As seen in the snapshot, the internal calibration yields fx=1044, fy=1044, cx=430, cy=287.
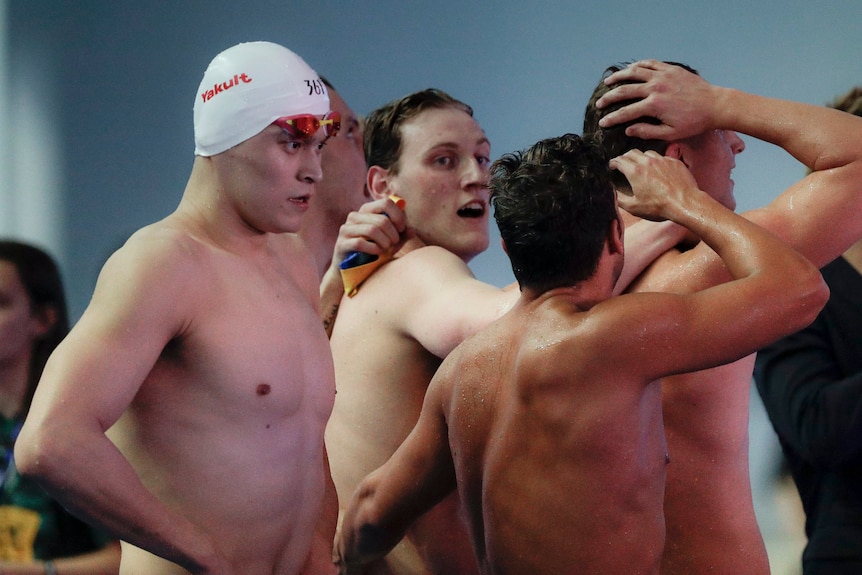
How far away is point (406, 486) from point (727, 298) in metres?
0.70

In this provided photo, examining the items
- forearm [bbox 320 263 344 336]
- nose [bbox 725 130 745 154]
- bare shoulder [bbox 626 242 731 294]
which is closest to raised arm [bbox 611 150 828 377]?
bare shoulder [bbox 626 242 731 294]

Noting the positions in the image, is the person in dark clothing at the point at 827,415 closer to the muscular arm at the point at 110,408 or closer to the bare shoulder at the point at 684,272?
the bare shoulder at the point at 684,272

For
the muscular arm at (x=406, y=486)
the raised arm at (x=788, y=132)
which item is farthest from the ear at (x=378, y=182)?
the muscular arm at (x=406, y=486)

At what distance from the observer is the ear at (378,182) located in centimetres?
286

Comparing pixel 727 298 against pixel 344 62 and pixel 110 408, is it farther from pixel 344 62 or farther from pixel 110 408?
pixel 344 62

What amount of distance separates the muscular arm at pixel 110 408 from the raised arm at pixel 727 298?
799 mm

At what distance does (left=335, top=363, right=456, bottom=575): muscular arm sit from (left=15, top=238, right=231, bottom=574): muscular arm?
1.13 feet

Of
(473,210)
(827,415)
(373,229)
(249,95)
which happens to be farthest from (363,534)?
(827,415)

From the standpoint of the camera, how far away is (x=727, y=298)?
1643mm

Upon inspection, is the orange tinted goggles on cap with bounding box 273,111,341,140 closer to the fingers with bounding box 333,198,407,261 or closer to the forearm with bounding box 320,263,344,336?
the fingers with bounding box 333,198,407,261

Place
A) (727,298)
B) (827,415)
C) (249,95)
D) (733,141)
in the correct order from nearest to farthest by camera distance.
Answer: (727,298) < (249,95) < (733,141) < (827,415)

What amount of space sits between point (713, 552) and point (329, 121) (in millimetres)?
1135

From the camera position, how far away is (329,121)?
2162 millimetres

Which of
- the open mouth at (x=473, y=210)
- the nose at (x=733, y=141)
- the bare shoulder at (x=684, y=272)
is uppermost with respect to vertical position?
the nose at (x=733, y=141)
